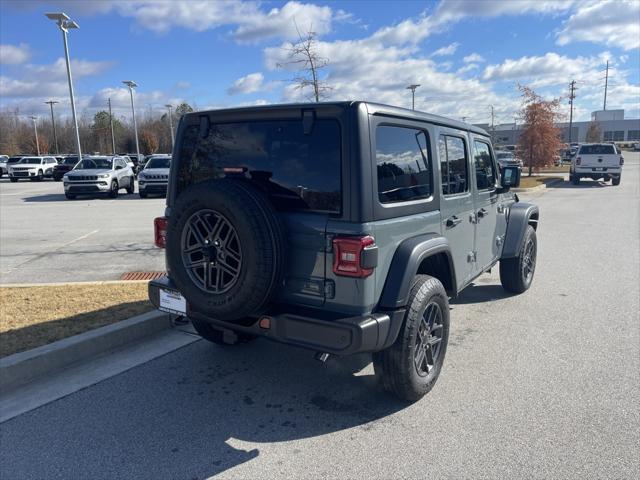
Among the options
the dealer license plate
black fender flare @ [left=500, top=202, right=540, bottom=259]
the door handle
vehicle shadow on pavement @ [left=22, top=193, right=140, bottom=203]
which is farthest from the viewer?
vehicle shadow on pavement @ [left=22, top=193, right=140, bottom=203]

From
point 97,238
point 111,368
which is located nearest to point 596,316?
point 111,368

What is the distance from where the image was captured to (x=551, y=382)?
385 cm

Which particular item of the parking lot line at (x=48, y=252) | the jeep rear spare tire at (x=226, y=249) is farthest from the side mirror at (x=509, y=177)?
the parking lot line at (x=48, y=252)

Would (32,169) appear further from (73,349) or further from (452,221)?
(452,221)

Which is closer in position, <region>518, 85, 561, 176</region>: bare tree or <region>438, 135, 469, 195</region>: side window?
<region>438, 135, 469, 195</region>: side window

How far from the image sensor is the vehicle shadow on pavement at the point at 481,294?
6059 mm

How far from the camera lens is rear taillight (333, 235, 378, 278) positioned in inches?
116

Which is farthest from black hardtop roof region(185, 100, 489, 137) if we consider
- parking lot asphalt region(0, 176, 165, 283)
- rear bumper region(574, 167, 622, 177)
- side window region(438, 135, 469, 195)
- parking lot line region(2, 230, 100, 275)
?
rear bumper region(574, 167, 622, 177)

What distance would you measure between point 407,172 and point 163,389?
2.47 m

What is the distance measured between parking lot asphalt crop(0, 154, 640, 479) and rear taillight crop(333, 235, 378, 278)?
109 cm

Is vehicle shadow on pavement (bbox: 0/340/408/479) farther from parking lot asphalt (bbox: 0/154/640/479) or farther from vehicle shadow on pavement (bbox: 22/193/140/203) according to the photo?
vehicle shadow on pavement (bbox: 22/193/140/203)

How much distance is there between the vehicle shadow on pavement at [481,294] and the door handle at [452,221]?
6.61 feet

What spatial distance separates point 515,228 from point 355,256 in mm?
3634

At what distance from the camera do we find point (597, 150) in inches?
931
